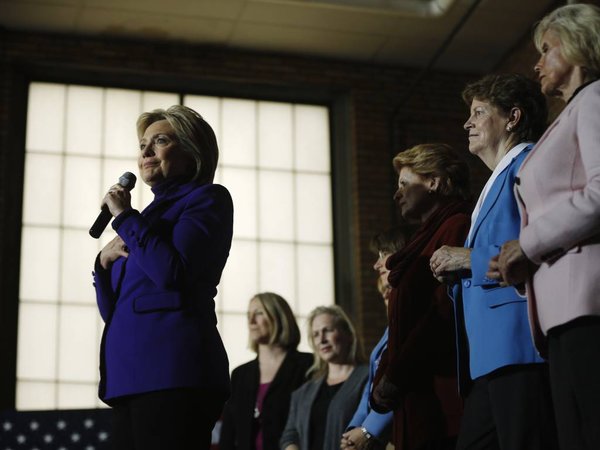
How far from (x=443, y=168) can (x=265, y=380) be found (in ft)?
7.09

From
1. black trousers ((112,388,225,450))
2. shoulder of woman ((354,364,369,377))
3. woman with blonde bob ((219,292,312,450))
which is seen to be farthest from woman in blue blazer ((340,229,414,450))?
woman with blonde bob ((219,292,312,450))

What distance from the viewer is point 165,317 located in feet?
8.20

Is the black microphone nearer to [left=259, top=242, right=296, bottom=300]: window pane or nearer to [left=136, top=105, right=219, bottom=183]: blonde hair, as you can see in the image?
[left=136, top=105, right=219, bottom=183]: blonde hair

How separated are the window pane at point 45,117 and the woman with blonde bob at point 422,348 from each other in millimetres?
5135

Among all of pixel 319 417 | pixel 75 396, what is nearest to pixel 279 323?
pixel 319 417

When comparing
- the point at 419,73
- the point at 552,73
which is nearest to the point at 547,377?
the point at 552,73

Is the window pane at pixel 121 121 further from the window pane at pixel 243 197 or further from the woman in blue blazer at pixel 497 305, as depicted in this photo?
the woman in blue blazer at pixel 497 305

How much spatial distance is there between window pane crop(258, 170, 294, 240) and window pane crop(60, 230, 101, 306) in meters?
1.26

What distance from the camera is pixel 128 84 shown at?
8.13m

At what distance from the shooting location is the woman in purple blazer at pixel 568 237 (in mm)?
2041

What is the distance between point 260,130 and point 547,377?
19.9ft

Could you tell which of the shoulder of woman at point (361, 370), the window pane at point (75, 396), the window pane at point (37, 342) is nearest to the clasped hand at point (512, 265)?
the shoulder of woman at point (361, 370)

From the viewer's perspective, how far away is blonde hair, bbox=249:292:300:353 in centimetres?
532

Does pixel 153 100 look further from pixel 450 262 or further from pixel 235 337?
pixel 450 262
